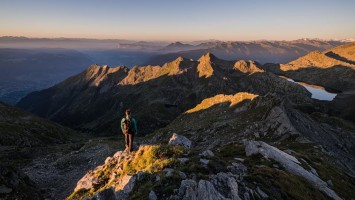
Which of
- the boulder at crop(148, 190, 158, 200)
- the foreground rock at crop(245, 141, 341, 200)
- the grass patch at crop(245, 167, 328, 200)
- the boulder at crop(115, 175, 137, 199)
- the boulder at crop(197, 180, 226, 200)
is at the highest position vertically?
the boulder at crop(197, 180, 226, 200)

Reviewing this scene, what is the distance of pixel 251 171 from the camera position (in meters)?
30.9

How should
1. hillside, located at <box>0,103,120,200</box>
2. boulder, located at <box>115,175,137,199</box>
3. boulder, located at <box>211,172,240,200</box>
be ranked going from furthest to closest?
hillside, located at <box>0,103,120,200</box>
boulder, located at <box>115,175,137,199</box>
boulder, located at <box>211,172,240,200</box>

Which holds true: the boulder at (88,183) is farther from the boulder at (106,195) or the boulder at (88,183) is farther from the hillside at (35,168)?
the boulder at (106,195)

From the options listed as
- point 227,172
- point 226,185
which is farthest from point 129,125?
point 226,185

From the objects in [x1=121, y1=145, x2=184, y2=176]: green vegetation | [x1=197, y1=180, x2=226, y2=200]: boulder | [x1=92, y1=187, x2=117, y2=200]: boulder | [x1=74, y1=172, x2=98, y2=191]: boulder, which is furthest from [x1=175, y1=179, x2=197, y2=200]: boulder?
[x1=74, y1=172, x2=98, y2=191]: boulder

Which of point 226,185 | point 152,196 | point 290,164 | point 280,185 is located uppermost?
point 152,196

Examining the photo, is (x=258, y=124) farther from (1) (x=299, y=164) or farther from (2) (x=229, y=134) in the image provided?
(1) (x=299, y=164)

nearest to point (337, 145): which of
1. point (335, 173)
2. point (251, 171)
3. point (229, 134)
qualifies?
point (229, 134)

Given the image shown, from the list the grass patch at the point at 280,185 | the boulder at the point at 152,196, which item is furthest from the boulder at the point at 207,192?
the grass patch at the point at 280,185

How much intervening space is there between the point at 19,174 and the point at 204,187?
108ft

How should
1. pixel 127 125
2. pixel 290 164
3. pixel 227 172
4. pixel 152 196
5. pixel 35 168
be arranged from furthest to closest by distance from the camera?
pixel 35 168, pixel 290 164, pixel 127 125, pixel 227 172, pixel 152 196

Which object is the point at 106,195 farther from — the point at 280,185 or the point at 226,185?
the point at 280,185

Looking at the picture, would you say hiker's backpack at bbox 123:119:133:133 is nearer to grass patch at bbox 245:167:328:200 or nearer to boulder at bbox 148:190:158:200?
grass patch at bbox 245:167:328:200

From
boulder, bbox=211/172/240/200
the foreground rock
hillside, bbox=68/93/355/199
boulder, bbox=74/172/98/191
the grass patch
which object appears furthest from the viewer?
the foreground rock
